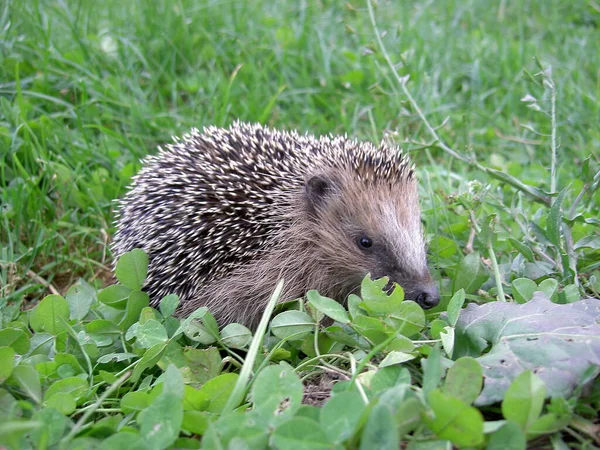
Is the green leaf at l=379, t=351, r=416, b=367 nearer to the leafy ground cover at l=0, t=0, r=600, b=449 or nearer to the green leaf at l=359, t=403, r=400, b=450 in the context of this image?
the leafy ground cover at l=0, t=0, r=600, b=449

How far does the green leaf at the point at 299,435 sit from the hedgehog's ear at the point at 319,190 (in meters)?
2.04

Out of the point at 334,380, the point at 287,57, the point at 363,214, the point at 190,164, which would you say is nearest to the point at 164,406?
the point at 334,380

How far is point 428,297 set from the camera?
332cm

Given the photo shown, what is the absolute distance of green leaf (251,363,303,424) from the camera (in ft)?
7.23

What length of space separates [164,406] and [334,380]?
2.77 feet

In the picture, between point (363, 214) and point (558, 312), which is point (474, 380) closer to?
point (558, 312)

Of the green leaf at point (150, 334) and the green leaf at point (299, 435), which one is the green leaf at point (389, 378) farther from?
the green leaf at point (150, 334)

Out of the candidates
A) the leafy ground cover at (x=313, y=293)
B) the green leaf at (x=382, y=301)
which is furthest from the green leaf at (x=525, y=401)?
the green leaf at (x=382, y=301)

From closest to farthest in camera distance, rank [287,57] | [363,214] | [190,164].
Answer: [363,214] → [190,164] → [287,57]

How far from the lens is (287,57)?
650cm

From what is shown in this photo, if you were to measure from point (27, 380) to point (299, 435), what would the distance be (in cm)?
130

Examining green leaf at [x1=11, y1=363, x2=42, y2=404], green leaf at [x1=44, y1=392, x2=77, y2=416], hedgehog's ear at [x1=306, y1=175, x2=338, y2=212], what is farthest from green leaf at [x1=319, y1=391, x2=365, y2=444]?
hedgehog's ear at [x1=306, y1=175, x2=338, y2=212]

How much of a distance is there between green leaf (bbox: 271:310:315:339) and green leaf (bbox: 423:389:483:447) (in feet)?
3.42

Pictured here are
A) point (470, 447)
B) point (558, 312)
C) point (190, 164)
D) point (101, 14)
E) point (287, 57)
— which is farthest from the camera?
point (101, 14)
